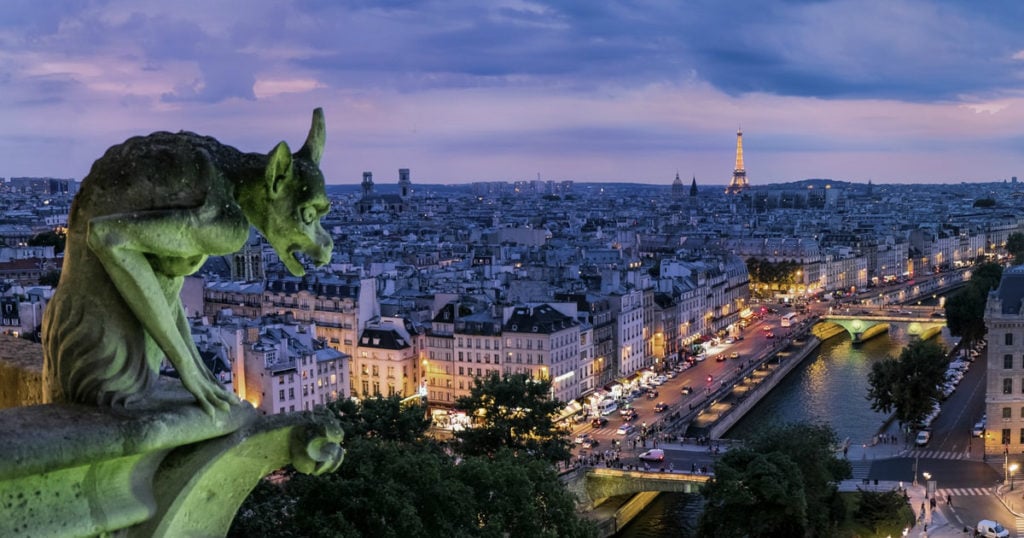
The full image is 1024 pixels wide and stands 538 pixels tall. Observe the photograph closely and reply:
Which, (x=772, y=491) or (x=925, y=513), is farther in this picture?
(x=925, y=513)

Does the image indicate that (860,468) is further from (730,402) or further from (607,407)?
(607,407)

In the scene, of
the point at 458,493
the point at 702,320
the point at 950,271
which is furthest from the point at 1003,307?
the point at 950,271

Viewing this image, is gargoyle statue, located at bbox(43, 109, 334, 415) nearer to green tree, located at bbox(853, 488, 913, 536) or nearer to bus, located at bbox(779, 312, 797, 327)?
green tree, located at bbox(853, 488, 913, 536)

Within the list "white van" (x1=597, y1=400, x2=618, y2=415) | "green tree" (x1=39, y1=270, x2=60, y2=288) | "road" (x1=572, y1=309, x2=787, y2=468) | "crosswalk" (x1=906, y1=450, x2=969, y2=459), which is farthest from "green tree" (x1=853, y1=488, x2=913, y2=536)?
"green tree" (x1=39, y1=270, x2=60, y2=288)

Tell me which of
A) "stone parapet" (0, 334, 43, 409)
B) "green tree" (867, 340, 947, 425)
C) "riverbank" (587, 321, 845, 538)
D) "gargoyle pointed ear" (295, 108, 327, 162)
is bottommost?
"riverbank" (587, 321, 845, 538)

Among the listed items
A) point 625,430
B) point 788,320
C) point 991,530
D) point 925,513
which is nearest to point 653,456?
point 625,430

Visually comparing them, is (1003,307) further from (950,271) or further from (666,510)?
(950,271)
